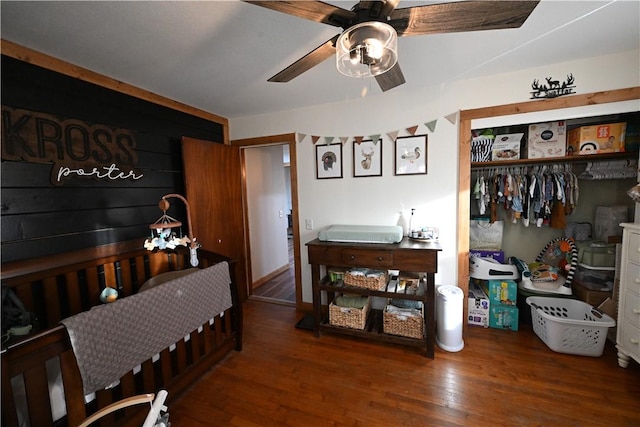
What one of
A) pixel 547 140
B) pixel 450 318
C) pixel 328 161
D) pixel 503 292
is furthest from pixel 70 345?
pixel 547 140

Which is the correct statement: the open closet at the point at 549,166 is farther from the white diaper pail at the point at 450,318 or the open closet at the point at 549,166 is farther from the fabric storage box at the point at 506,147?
the white diaper pail at the point at 450,318

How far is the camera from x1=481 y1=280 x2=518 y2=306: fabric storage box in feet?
7.72

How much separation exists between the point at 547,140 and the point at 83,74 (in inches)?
148

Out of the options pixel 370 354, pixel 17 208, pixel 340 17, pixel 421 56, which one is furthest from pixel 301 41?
pixel 370 354

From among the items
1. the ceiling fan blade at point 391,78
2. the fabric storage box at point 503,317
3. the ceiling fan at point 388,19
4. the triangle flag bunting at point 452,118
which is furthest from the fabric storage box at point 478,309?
the ceiling fan at point 388,19

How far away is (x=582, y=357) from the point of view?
6.40 feet

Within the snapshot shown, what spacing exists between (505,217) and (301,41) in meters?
2.58

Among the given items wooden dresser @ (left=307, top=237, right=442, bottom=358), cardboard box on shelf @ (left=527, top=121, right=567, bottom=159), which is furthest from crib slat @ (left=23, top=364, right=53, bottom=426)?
cardboard box on shelf @ (left=527, top=121, right=567, bottom=159)

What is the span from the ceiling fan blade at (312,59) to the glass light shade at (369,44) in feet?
0.18

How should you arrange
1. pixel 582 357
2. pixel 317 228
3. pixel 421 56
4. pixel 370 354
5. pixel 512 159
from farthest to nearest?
pixel 317 228
pixel 512 159
pixel 370 354
pixel 582 357
pixel 421 56

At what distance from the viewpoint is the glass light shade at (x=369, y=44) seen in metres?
1.00

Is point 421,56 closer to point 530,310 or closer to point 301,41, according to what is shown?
point 301,41

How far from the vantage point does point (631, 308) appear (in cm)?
173

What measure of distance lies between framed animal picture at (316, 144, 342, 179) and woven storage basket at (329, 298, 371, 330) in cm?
132
